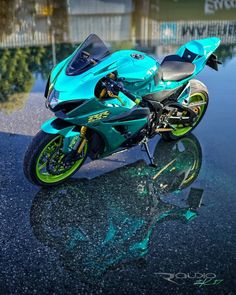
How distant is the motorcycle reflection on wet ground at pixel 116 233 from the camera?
285cm

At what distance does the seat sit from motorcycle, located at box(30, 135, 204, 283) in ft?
3.20

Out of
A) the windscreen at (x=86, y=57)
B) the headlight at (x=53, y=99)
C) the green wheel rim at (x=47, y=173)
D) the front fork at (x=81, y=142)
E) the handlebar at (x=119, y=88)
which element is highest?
the windscreen at (x=86, y=57)

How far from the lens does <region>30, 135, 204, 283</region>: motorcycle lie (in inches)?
121

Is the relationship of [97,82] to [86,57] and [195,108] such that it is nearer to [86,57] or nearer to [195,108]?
[86,57]

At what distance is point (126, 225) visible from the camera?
3.41 metres

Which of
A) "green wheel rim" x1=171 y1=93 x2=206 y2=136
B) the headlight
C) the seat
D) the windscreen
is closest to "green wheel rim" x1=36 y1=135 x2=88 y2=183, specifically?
the headlight

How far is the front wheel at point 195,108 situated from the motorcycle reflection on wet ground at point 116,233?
0.41 metres

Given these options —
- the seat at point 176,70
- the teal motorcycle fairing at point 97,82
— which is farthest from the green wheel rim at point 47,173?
the seat at point 176,70

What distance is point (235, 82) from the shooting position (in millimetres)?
6711

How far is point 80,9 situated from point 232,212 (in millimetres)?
8378

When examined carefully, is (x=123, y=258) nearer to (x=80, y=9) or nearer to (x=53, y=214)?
(x=53, y=214)

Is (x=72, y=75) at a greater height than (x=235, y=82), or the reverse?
(x=72, y=75)

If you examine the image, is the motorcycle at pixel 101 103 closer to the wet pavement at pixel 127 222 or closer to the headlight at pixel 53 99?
the headlight at pixel 53 99

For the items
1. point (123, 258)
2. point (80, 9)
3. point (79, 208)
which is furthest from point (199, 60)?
point (80, 9)
